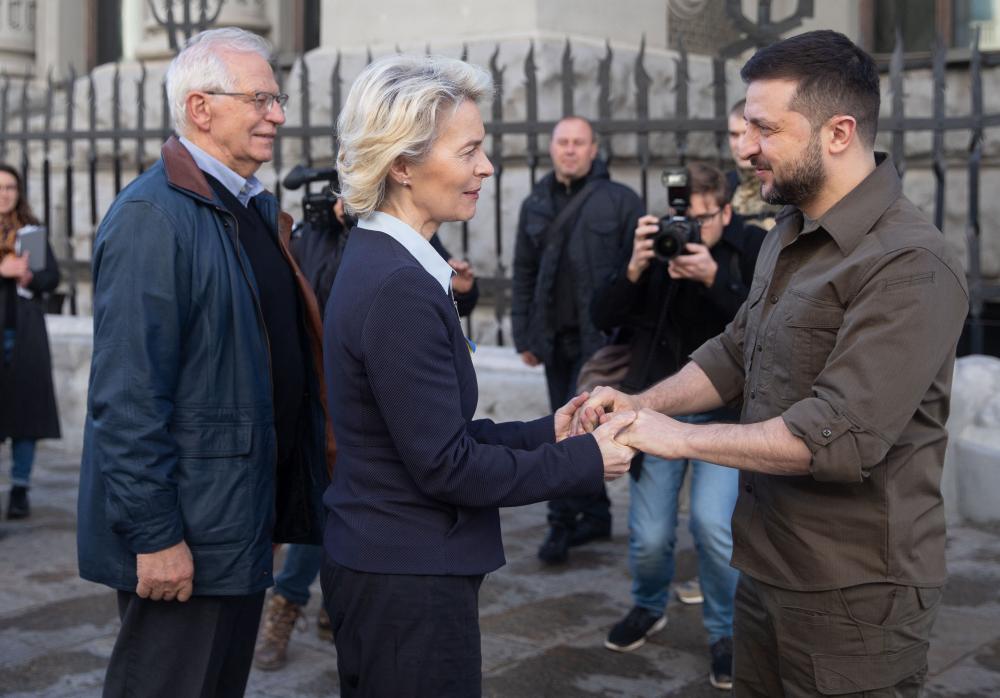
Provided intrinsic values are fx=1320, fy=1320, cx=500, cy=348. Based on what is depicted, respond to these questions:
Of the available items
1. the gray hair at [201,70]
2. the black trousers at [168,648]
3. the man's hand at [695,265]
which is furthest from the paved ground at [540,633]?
the gray hair at [201,70]

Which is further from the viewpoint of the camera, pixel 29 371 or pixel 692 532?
pixel 29 371

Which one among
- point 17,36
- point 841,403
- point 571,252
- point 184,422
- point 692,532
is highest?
point 17,36

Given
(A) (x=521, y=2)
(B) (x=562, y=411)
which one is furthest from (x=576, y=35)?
(B) (x=562, y=411)

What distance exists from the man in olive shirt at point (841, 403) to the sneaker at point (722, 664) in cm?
161

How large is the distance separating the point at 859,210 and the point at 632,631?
95.6 inches

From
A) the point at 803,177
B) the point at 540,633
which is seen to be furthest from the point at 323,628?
the point at 803,177

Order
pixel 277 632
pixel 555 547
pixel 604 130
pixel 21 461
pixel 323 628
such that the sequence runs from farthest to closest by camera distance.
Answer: pixel 604 130 < pixel 21 461 < pixel 555 547 < pixel 323 628 < pixel 277 632

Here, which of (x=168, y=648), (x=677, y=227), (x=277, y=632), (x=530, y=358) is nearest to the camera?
(x=168, y=648)

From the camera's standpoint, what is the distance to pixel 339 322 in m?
2.49

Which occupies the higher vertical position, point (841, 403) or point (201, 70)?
point (201, 70)

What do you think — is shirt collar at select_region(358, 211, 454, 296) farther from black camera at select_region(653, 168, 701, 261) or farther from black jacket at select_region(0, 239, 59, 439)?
black jacket at select_region(0, 239, 59, 439)

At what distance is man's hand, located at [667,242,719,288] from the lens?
428cm

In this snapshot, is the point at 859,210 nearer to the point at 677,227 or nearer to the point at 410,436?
the point at 410,436

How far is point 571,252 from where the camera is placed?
5914mm
